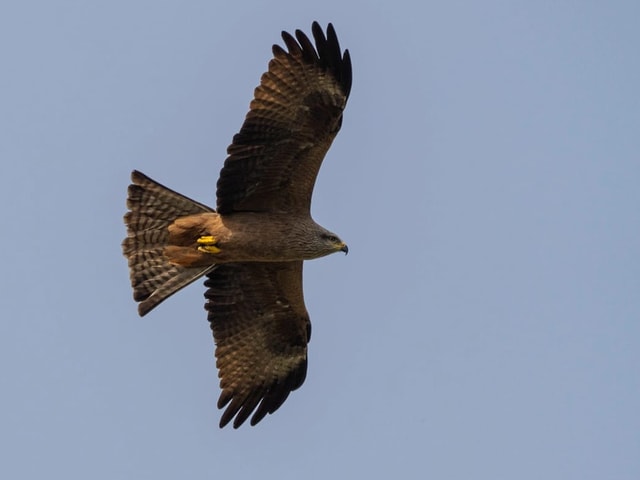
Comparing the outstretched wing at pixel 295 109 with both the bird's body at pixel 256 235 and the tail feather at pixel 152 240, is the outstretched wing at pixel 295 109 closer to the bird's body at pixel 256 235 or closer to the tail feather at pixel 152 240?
the bird's body at pixel 256 235

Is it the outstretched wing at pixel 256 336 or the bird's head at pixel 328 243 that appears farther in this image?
the outstretched wing at pixel 256 336

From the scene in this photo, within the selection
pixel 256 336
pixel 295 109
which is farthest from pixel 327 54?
pixel 256 336

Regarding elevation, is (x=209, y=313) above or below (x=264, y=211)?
below

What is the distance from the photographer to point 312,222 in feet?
52.5

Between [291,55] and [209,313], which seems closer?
[291,55]

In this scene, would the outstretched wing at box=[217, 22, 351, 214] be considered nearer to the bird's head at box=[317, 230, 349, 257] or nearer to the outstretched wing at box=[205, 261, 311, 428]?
the bird's head at box=[317, 230, 349, 257]

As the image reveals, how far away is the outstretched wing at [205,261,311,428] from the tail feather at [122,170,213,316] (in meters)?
0.55

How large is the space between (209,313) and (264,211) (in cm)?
172


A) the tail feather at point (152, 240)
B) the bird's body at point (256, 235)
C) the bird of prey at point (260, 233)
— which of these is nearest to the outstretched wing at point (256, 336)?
the bird of prey at point (260, 233)

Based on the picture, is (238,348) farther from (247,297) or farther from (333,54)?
(333,54)

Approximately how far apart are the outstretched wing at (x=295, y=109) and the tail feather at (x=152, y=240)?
92 cm

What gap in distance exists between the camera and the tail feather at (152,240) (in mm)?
16328

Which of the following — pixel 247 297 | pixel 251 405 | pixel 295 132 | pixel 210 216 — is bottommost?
pixel 251 405

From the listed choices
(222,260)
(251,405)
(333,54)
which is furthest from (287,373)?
(333,54)
